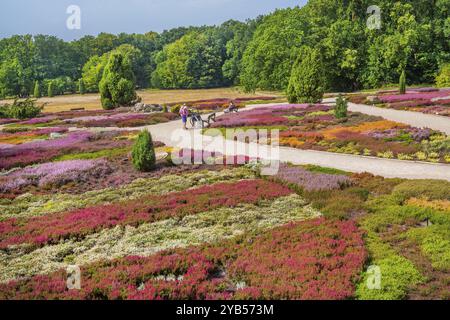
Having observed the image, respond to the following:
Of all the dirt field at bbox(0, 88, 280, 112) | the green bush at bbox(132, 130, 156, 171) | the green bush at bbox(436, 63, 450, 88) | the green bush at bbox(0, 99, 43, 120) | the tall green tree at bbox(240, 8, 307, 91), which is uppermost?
the tall green tree at bbox(240, 8, 307, 91)

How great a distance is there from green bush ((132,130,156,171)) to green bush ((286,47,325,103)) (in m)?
26.2

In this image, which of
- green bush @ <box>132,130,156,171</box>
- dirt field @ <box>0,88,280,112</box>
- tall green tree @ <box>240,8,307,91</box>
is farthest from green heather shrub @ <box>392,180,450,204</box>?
dirt field @ <box>0,88,280,112</box>

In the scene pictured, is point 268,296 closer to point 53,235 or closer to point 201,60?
point 53,235

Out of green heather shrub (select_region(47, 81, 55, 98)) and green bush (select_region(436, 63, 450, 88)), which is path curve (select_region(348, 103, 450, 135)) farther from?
green heather shrub (select_region(47, 81, 55, 98))

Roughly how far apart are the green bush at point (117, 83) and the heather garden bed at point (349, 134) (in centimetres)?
1935

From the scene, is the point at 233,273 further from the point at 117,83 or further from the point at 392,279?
the point at 117,83

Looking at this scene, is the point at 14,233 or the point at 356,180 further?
the point at 356,180

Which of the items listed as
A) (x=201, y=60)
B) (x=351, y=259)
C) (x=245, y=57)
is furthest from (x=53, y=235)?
(x=201, y=60)

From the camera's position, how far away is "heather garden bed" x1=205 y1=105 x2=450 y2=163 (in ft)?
67.6

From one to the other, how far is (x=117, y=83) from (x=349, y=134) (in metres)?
33.2

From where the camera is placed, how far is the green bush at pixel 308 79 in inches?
1660

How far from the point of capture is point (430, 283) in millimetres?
8812

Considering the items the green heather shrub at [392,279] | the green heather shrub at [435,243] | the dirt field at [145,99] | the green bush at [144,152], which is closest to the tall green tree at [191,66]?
the dirt field at [145,99]

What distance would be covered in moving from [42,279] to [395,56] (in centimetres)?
6245
